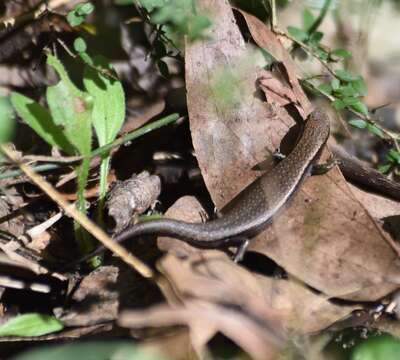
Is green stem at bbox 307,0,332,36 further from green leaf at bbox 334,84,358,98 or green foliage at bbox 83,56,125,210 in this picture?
green foliage at bbox 83,56,125,210

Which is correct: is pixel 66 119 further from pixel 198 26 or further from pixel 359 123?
pixel 359 123

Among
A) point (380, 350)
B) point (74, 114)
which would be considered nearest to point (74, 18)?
point (74, 114)

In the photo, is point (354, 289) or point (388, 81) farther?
point (388, 81)

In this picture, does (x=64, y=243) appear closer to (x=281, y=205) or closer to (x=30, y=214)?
(x=30, y=214)

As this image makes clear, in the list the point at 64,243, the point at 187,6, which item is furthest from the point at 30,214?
the point at 187,6

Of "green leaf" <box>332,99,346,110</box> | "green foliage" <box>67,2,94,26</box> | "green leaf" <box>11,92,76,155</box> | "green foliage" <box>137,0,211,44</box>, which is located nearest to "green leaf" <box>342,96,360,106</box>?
"green leaf" <box>332,99,346,110</box>

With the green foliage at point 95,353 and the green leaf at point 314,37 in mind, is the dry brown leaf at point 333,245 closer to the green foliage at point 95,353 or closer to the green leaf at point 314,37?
the green foliage at point 95,353
